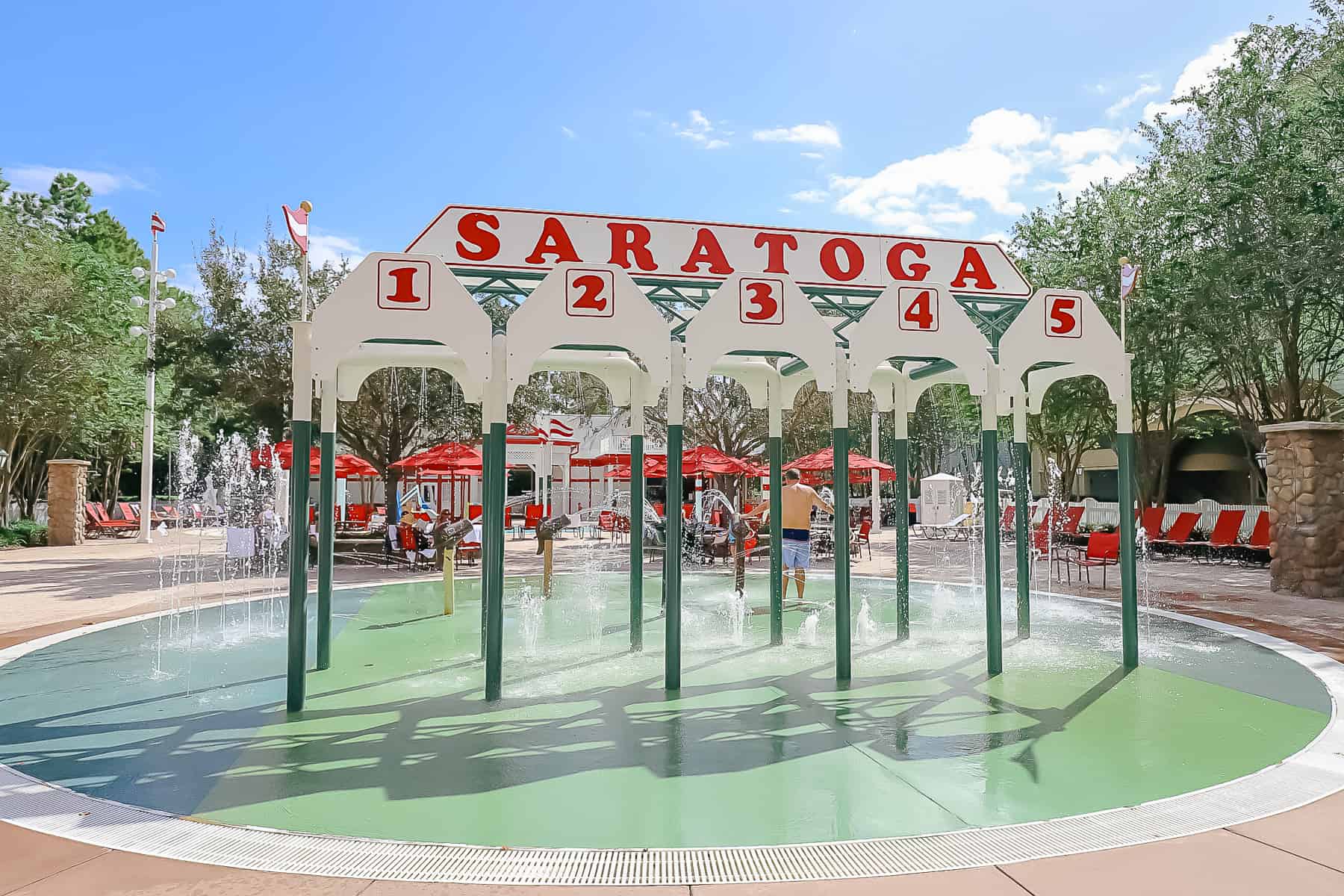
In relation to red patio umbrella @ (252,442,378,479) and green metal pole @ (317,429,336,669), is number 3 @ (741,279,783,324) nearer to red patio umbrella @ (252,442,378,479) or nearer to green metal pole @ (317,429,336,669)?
green metal pole @ (317,429,336,669)

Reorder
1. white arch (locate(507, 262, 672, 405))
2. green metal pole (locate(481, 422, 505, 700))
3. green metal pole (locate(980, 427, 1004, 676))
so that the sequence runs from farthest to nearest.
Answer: green metal pole (locate(980, 427, 1004, 676)), white arch (locate(507, 262, 672, 405)), green metal pole (locate(481, 422, 505, 700))

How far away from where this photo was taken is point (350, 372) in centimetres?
796

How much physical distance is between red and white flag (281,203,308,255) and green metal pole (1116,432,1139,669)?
7721 millimetres

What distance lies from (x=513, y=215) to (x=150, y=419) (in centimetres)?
2016

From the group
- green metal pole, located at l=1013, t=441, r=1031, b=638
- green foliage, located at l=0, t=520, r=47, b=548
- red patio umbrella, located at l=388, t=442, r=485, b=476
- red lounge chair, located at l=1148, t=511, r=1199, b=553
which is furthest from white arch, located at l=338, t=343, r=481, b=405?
green foliage, located at l=0, t=520, r=47, b=548

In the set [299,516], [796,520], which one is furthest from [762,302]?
[796,520]

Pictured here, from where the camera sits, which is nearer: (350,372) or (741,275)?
(741,275)

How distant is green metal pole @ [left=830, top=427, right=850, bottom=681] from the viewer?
6.66m

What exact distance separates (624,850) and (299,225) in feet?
23.8

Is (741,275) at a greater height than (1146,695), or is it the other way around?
(741,275)

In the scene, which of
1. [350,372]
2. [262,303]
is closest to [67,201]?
[262,303]

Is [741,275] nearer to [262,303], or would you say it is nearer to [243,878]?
[243,878]

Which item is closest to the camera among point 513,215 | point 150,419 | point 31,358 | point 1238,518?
point 513,215

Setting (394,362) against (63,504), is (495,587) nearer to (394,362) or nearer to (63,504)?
(394,362)
